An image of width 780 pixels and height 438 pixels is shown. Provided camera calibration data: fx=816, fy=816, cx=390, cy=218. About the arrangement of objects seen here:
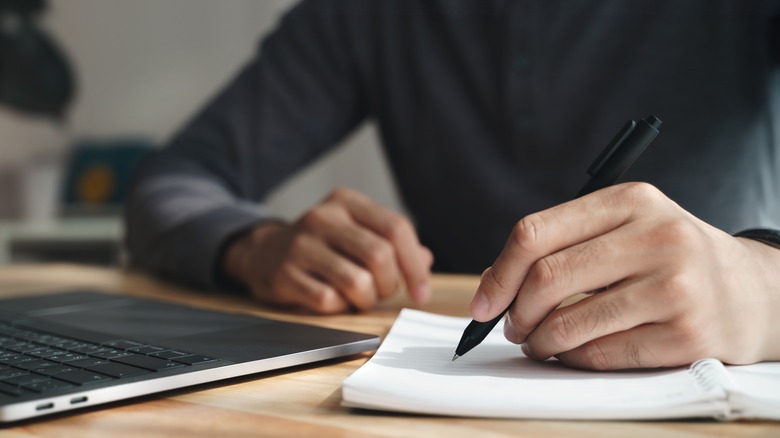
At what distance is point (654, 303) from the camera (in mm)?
394

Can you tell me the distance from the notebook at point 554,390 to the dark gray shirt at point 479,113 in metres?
0.45

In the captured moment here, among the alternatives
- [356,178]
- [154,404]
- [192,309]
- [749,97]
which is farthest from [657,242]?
[356,178]

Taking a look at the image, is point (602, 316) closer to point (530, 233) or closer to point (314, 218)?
point (530, 233)

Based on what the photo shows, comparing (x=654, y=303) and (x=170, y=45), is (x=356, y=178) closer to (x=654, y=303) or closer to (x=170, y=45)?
(x=170, y=45)

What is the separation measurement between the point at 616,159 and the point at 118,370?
27 centimetres

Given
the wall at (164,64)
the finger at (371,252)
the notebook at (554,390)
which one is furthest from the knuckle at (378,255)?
the wall at (164,64)

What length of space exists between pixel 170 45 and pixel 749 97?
306 cm

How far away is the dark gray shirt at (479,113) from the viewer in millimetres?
929

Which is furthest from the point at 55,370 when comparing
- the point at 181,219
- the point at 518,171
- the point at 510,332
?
the point at 518,171

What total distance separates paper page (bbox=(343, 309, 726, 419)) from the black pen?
15 mm

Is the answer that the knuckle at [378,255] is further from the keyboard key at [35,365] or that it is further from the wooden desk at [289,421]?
the keyboard key at [35,365]

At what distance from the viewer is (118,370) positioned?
399mm

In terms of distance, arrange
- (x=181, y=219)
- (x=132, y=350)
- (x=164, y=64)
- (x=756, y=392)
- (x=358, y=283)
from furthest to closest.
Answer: (x=164, y=64)
(x=181, y=219)
(x=358, y=283)
(x=132, y=350)
(x=756, y=392)

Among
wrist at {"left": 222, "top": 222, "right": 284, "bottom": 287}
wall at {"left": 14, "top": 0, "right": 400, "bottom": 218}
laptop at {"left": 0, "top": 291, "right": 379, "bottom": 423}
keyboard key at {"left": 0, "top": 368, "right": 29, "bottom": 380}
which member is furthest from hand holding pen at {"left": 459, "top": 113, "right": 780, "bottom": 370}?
wall at {"left": 14, "top": 0, "right": 400, "bottom": 218}
